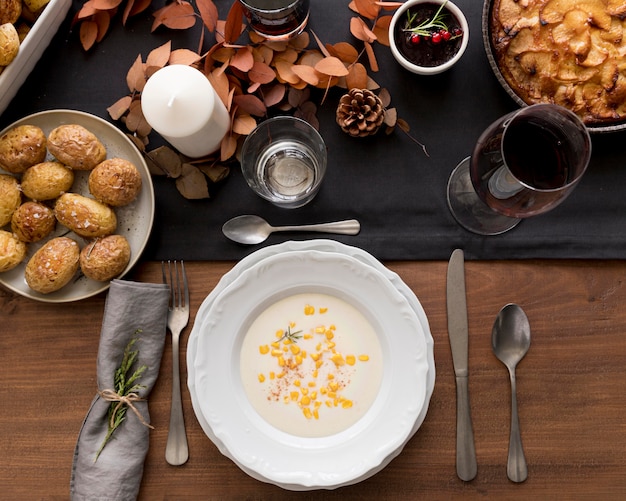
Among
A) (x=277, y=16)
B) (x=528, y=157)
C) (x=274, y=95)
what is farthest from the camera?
(x=274, y=95)

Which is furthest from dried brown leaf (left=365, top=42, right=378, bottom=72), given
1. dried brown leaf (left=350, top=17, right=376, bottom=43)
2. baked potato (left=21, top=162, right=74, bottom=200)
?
baked potato (left=21, top=162, right=74, bottom=200)

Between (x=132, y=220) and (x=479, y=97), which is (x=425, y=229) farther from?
(x=132, y=220)

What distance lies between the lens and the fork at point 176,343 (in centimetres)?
123

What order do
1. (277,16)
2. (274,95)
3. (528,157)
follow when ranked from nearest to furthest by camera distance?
(528,157), (277,16), (274,95)

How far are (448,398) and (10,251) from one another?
3.29ft

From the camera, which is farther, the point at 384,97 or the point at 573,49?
the point at 384,97

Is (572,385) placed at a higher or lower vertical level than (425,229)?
lower

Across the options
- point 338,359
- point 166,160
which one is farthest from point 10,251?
point 338,359

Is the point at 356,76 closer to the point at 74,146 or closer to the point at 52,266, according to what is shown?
the point at 74,146

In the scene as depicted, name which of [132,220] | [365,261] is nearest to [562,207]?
[365,261]

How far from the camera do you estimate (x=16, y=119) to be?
130 cm

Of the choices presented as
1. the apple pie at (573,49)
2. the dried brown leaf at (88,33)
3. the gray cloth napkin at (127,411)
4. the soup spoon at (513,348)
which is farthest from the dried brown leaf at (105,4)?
the soup spoon at (513,348)

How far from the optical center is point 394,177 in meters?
1.28

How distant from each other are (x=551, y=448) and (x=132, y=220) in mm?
1066
